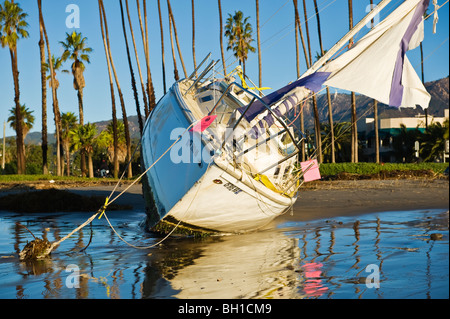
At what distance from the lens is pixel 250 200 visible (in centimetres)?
1064

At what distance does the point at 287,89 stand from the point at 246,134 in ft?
5.39

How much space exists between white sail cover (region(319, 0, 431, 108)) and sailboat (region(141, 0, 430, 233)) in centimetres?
1

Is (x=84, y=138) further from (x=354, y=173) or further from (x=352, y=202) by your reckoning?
(x=352, y=202)

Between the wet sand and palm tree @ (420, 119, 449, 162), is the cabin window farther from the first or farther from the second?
palm tree @ (420, 119, 449, 162)

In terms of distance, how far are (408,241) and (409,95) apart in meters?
2.68

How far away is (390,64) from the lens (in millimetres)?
7762

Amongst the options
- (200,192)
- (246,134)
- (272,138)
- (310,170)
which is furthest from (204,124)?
(310,170)

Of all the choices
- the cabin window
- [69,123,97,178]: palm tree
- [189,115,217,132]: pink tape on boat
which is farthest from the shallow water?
[69,123,97,178]: palm tree

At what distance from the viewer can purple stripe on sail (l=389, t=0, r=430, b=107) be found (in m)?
7.65

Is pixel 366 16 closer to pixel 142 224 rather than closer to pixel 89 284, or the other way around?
pixel 89 284

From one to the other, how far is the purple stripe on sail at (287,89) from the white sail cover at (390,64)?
39cm

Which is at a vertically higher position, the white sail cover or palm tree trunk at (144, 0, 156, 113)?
palm tree trunk at (144, 0, 156, 113)
